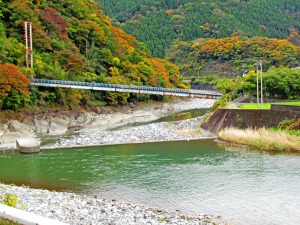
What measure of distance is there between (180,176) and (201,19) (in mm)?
137727

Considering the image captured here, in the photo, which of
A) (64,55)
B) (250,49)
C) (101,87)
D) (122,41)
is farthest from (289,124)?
(250,49)

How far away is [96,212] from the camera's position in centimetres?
1352

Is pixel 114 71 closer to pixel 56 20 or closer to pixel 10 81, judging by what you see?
pixel 56 20

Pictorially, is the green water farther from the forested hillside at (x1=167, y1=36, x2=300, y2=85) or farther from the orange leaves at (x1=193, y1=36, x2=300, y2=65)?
the orange leaves at (x1=193, y1=36, x2=300, y2=65)

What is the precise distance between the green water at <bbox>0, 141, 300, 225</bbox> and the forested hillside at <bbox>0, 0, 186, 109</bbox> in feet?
45.6

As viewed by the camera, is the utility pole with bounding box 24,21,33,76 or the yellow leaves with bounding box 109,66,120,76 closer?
the utility pole with bounding box 24,21,33,76

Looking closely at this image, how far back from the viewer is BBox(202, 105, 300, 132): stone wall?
30.3 m

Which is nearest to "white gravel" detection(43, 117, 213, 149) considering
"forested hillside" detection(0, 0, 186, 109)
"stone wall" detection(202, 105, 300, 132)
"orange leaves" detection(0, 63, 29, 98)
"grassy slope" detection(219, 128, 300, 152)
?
"stone wall" detection(202, 105, 300, 132)

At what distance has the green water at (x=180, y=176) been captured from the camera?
609 inches

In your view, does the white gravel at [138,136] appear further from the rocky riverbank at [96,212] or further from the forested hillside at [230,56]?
the forested hillside at [230,56]

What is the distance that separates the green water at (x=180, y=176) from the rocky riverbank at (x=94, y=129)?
2572 mm

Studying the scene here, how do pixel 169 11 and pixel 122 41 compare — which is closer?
pixel 122 41

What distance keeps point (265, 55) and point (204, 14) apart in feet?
181

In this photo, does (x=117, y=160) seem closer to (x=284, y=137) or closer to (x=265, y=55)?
(x=284, y=137)
